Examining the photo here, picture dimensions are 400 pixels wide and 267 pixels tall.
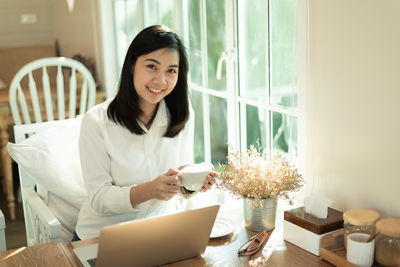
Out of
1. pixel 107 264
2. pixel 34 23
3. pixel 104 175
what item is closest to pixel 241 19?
pixel 104 175

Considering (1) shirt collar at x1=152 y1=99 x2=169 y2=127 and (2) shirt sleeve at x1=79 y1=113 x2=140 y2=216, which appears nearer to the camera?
(2) shirt sleeve at x1=79 y1=113 x2=140 y2=216

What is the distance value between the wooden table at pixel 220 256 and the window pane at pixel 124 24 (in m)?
1.93

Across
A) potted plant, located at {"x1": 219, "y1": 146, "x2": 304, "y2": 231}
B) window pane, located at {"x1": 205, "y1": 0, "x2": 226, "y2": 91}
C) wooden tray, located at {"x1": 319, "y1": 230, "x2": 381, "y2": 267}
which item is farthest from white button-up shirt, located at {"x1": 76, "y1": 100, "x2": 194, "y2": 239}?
wooden tray, located at {"x1": 319, "y1": 230, "x2": 381, "y2": 267}

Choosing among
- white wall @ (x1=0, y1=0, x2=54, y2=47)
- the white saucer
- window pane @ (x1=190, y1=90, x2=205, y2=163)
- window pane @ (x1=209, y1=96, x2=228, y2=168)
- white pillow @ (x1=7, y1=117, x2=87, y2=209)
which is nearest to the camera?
the white saucer

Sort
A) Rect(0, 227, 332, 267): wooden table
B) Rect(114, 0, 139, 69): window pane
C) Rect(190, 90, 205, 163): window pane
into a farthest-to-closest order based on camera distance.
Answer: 1. Rect(114, 0, 139, 69): window pane
2. Rect(190, 90, 205, 163): window pane
3. Rect(0, 227, 332, 267): wooden table

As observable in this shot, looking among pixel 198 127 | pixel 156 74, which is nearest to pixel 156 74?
pixel 156 74

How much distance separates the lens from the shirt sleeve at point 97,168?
5.23 ft

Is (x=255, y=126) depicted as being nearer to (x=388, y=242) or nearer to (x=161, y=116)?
(x=161, y=116)

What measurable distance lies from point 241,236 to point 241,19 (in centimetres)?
86

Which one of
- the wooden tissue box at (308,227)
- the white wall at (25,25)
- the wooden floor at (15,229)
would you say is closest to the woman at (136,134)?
the wooden tissue box at (308,227)

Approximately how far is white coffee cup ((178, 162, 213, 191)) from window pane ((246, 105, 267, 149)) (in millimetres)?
442

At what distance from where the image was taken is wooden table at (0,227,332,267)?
123 cm

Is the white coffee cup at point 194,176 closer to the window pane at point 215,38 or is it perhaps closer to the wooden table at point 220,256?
the wooden table at point 220,256

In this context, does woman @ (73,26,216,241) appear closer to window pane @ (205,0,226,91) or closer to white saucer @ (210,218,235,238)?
white saucer @ (210,218,235,238)
